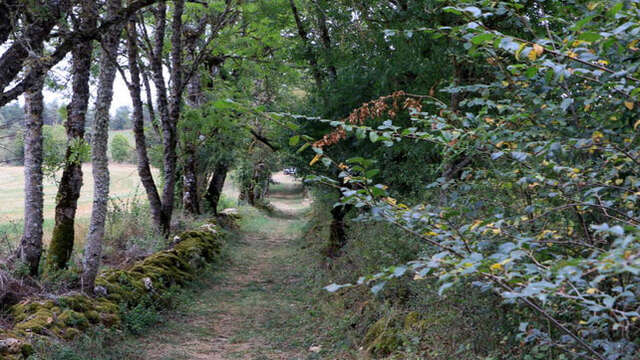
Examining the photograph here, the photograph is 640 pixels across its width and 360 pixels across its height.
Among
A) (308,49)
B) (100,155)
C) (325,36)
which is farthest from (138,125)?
(325,36)

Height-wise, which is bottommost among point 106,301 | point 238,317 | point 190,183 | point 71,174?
point 238,317

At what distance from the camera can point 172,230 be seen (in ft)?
44.4

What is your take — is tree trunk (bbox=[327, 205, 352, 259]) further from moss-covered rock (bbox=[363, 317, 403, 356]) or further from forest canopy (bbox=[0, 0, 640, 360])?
moss-covered rock (bbox=[363, 317, 403, 356])

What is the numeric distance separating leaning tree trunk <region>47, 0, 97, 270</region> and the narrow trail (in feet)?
6.56

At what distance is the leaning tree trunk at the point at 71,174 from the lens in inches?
285

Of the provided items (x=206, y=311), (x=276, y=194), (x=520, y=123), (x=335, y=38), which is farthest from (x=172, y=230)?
(x=276, y=194)

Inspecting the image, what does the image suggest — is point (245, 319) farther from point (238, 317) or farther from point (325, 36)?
point (325, 36)

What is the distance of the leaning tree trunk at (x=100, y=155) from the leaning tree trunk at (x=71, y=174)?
299 millimetres

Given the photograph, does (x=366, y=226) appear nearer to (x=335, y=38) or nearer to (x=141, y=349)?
(x=335, y=38)

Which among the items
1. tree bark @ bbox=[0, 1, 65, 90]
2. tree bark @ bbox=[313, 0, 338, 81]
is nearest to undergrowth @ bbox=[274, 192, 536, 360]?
tree bark @ bbox=[313, 0, 338, 81]

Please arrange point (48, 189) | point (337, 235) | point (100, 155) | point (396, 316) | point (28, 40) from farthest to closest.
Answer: point (48, 189) → point (337, 235) → point (100, 155) → point (396, 316) → point (28, 40)

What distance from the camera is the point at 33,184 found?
24.2ft

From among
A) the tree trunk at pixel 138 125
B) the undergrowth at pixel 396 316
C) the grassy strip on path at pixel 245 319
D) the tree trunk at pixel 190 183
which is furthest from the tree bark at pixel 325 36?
the tree trunk at pixel 190 183

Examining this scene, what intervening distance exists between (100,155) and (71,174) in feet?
3.75
